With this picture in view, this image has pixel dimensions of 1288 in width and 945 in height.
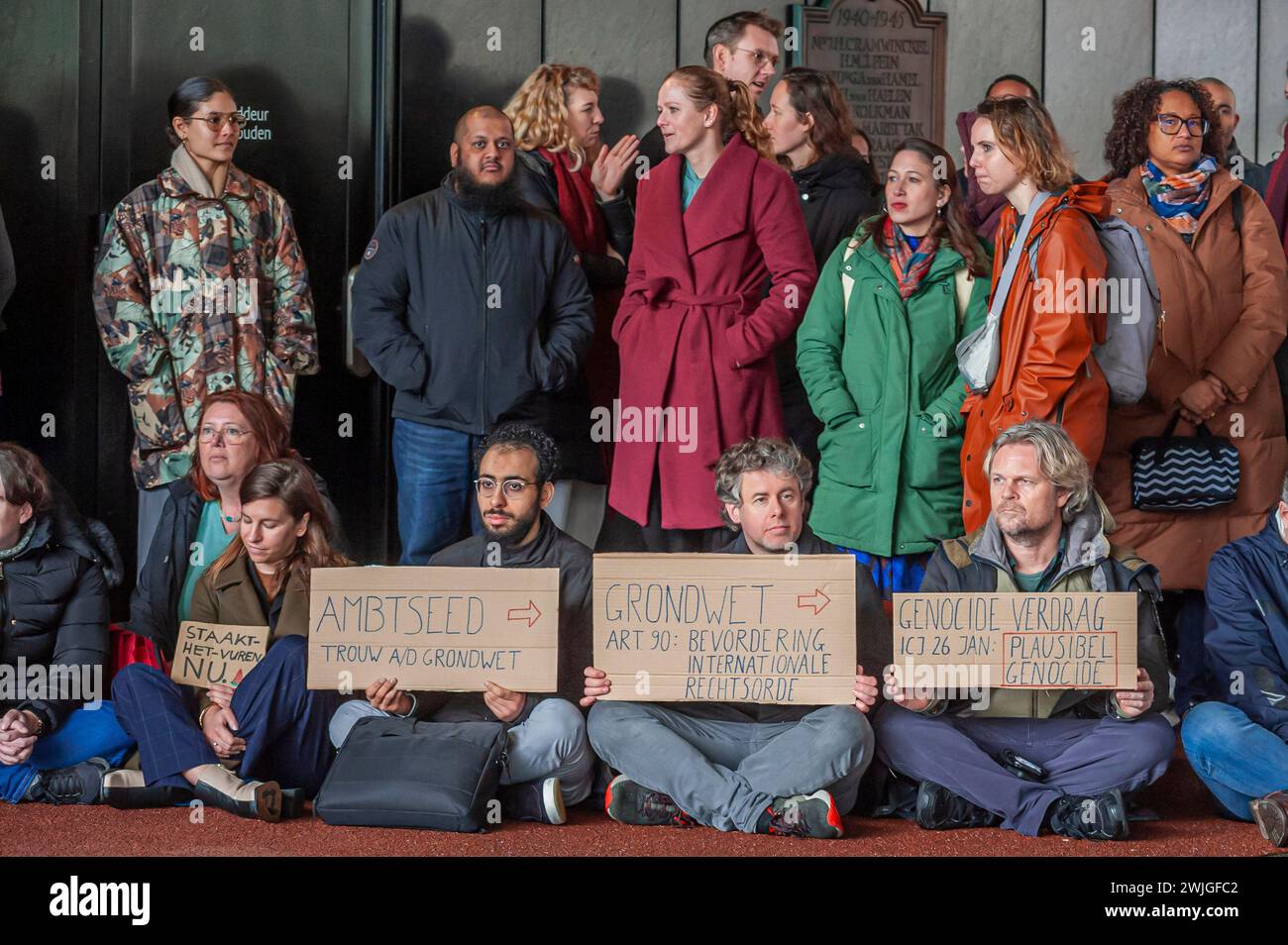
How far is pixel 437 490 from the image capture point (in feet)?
18.8

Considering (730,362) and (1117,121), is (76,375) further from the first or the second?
(1117,121)

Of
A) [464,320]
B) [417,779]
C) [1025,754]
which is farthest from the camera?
[464,320]

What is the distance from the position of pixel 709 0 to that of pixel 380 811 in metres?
3.67

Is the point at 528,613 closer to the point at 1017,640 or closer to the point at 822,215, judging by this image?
the point at 1017,640

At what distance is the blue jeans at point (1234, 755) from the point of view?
178 inches

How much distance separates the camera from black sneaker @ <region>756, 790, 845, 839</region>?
14.4 feet

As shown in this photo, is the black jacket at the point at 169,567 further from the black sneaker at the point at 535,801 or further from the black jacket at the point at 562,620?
the black sneaker at the point at 535,801

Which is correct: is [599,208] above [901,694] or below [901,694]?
above

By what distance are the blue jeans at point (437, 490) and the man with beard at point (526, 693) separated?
0.62 m

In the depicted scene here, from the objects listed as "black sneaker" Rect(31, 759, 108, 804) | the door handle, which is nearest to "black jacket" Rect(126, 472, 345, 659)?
"black sneaker" Rect(31, 759, 108, 804)

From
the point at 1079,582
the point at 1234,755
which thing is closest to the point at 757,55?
the point at 1079,582

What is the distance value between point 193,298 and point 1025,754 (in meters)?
3.17

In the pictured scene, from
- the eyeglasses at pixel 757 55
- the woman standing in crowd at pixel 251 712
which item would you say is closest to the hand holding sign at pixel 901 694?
the woman standing in crowd at pixel 251 712
